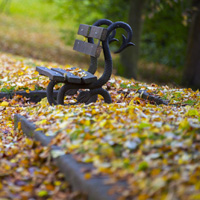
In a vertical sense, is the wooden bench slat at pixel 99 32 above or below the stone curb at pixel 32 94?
above

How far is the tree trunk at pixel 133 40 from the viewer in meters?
11.6

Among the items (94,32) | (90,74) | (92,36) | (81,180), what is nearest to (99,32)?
(94,32)

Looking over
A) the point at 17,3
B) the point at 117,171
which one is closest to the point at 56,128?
the point at 117,171

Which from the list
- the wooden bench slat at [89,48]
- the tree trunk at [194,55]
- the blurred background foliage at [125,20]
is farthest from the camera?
the blurred background foliage at [125,20]

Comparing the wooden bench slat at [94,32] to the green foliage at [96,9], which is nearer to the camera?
the wooden bench slat at [94,32]

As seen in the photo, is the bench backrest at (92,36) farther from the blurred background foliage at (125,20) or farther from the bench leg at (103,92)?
the blurred background foliage at (125,20)

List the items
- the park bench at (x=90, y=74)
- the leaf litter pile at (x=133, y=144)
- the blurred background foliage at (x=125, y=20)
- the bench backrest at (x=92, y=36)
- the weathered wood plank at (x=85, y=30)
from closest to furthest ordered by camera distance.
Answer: the leaf litter pile at (x=133, y=144) < the park bench at (x=90, y=74) < the bench backrest at (x=92, y=36) < the weathered wood plank at (x=85, y=30) < the blurred background foliage at (x=125, y=20)

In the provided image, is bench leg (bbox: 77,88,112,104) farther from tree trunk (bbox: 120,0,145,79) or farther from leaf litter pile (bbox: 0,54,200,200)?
tree trunk (bbox: 120,0,145,79)

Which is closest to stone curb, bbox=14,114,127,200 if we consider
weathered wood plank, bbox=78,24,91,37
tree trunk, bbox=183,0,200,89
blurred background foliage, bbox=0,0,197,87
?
weathered wood plank, bbox=78,24,91,37

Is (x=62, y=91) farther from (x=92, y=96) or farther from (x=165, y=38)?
Answer: (x=165, y=38)

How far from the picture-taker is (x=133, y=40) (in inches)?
476

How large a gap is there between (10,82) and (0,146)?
8.01 feet

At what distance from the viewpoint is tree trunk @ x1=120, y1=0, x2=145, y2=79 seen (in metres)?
11.6

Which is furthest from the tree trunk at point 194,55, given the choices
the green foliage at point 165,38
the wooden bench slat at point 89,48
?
the wooden bench slat at point 89,48
